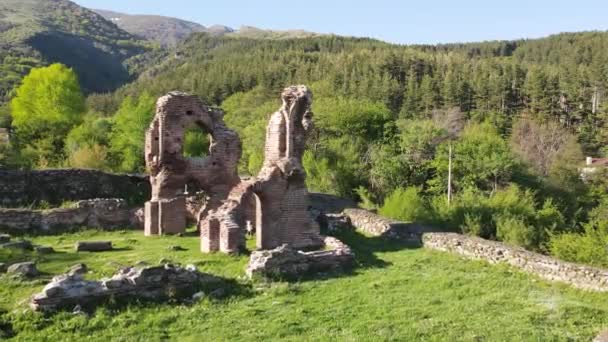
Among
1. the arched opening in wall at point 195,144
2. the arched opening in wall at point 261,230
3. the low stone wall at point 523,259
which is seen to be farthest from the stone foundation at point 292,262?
the arched opening in wall at point 195,144

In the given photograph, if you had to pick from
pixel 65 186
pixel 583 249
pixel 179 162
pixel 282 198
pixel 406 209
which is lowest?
pixel 583 249

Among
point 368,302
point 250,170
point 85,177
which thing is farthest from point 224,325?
point 250,170

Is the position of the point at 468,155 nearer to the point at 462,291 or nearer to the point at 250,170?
the point at 250,170

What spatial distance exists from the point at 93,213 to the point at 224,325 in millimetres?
12679

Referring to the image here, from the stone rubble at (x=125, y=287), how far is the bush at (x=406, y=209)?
50.6 feet

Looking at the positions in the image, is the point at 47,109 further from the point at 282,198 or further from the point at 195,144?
the point at 282,198

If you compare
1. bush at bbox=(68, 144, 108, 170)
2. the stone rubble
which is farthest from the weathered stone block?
bush at bbox=(68, 144, 108, 170)

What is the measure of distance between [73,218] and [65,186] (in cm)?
530

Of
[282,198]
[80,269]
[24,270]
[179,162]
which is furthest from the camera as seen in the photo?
[179,162]

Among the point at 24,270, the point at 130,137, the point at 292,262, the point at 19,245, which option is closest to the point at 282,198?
the point at 292,262

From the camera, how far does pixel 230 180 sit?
22.1 metres

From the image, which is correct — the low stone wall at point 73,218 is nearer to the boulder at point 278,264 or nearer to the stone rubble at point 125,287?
the boulder at point 278,264

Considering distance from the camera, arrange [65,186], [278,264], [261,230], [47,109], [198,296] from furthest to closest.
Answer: [47,109] < [65,186] < [261,230] < [278,264] < [198,296]

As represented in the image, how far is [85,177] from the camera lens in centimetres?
2620
